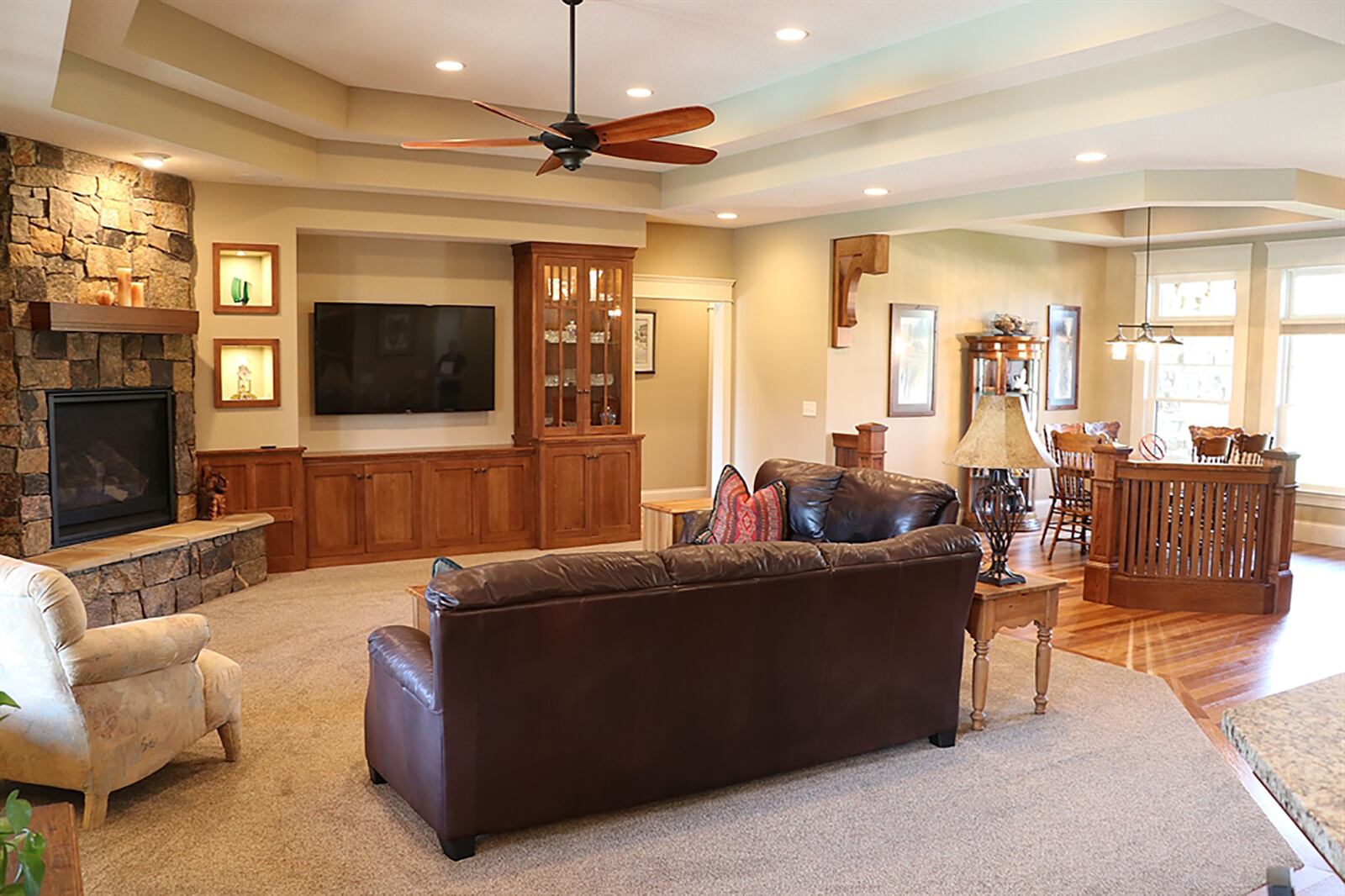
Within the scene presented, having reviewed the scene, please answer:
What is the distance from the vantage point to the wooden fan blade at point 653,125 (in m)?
3.74

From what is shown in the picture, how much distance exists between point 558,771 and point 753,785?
2.57 feet

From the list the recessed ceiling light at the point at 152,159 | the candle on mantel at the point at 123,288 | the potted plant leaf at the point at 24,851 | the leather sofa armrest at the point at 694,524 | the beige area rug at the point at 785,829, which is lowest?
the beige area rug at the point at 785,829

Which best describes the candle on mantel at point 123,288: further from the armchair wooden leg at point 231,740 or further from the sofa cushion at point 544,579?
the sofa cushion at point 544,579

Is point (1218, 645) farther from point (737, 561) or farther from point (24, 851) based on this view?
point (24, 851)

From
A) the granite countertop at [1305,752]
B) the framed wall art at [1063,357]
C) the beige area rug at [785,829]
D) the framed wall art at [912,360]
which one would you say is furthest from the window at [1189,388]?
the granite countertop at [1305,752]

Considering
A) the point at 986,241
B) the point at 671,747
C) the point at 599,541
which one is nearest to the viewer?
the point at 671,747

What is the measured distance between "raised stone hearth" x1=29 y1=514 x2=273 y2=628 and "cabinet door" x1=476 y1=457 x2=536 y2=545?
1611mm

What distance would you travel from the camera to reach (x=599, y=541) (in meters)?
8.12

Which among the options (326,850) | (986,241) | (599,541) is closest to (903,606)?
(326,850)

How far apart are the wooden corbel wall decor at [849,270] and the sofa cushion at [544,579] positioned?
498 cm

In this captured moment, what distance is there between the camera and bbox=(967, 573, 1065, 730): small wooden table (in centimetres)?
410

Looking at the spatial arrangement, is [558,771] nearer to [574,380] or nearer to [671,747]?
[671,747]

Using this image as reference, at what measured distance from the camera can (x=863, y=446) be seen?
780 cm

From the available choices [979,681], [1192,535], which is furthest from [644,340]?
[979,681]
